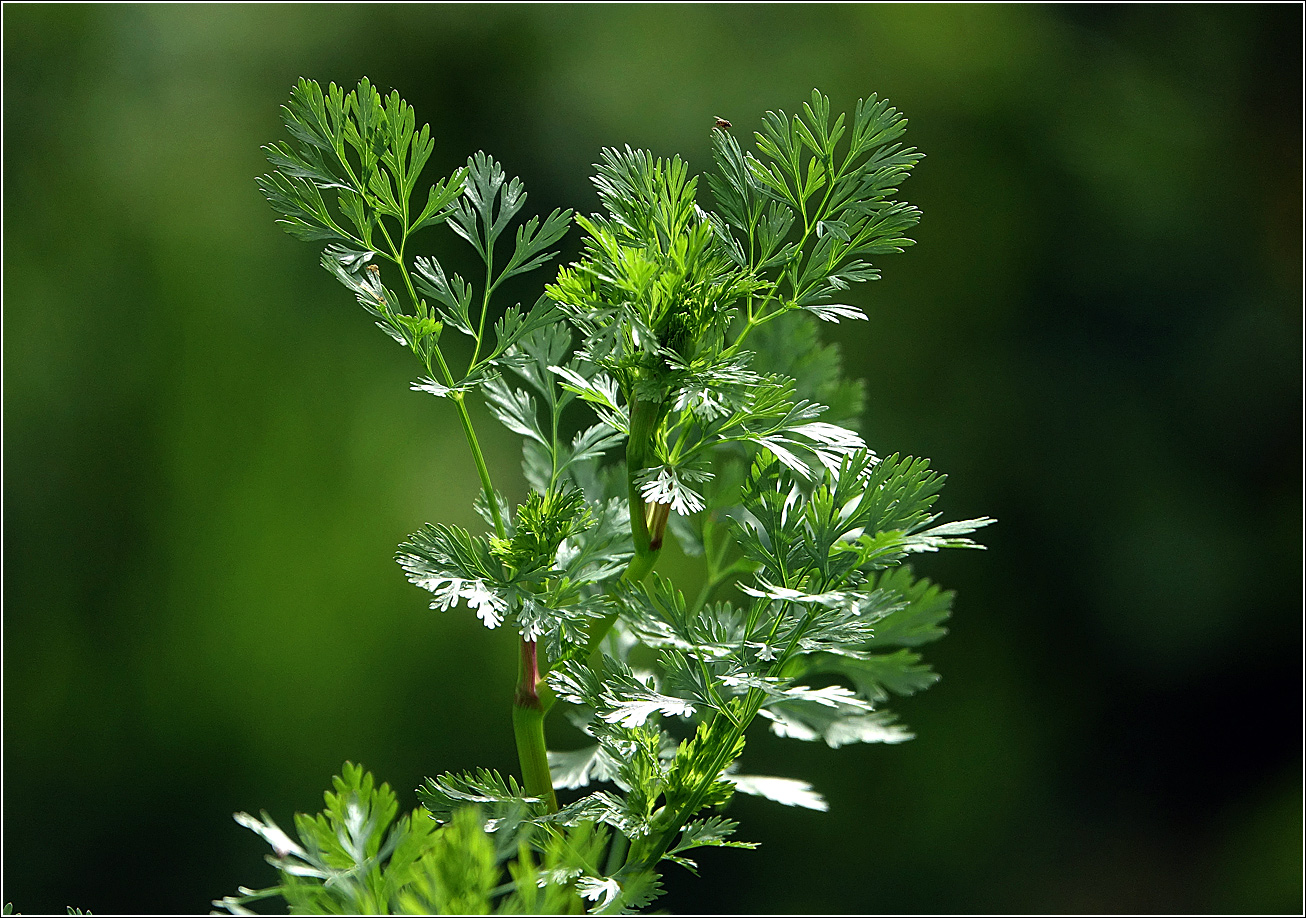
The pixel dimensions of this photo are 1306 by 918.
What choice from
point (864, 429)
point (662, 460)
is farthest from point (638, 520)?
point (864, 429)

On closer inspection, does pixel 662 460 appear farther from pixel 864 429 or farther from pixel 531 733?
pixel 864 429

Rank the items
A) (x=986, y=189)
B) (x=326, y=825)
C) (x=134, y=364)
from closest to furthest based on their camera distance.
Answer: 1. (x=326, y=825)
2. (x=134, y=364)
3. (x=986, y=189)

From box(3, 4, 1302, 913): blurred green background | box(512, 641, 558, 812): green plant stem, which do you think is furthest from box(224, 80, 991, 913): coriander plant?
box(3, 4, 1302, 913): blurred green background

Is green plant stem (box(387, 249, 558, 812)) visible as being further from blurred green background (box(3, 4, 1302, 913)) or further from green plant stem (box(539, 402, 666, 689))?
blurred green background (box(3, 4, 1302, 913))

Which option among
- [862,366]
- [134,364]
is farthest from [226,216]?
[862,366]

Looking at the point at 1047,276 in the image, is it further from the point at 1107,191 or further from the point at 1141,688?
the point at 1141,688

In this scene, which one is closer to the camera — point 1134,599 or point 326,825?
point 326,825

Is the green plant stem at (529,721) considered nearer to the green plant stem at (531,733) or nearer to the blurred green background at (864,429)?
the green plant stem at (531,733)

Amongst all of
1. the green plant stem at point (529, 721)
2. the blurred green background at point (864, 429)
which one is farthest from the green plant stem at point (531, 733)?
the blurred green background at point (864, 429)
